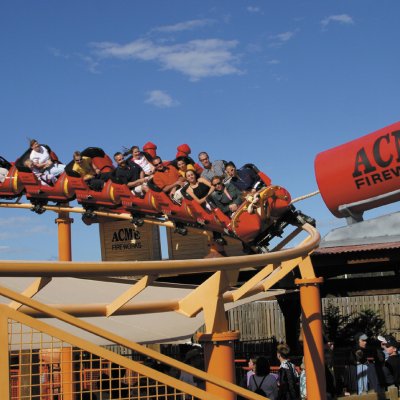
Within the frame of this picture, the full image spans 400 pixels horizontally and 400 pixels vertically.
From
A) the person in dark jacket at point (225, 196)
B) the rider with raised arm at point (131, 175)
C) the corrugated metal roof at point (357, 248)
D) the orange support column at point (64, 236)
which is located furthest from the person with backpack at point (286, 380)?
the orange support column at point (64, 236)

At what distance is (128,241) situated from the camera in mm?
13852

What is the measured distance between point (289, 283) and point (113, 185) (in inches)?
137

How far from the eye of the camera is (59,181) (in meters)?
11.6

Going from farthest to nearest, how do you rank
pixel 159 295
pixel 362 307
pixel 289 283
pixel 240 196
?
1. pixel 362 307
2. pixel 289 283
3. pixel 240 196
4. pixel 159 295

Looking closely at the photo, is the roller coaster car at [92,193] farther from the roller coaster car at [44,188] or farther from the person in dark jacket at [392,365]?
the person in dark jacket at [392,365]

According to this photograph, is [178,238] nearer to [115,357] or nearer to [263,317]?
[263,317]

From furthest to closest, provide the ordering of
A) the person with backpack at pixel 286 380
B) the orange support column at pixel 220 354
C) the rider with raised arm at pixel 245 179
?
1. the rider with raised arm at pixel 245 179
2. the person with backpack at pixel 286 380
3. the orange support column at pixel 220 354

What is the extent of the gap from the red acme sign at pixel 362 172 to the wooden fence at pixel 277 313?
766 cm

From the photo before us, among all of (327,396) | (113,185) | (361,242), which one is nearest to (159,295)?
(327,396)

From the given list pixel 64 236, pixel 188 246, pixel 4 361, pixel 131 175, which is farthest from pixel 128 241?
pixel 4 361

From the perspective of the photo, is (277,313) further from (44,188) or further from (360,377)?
(360,377)

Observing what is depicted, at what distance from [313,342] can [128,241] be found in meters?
7.02

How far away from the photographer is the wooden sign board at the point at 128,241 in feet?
44.9

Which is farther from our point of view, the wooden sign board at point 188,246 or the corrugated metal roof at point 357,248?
the wooden sign board at point 188,246
